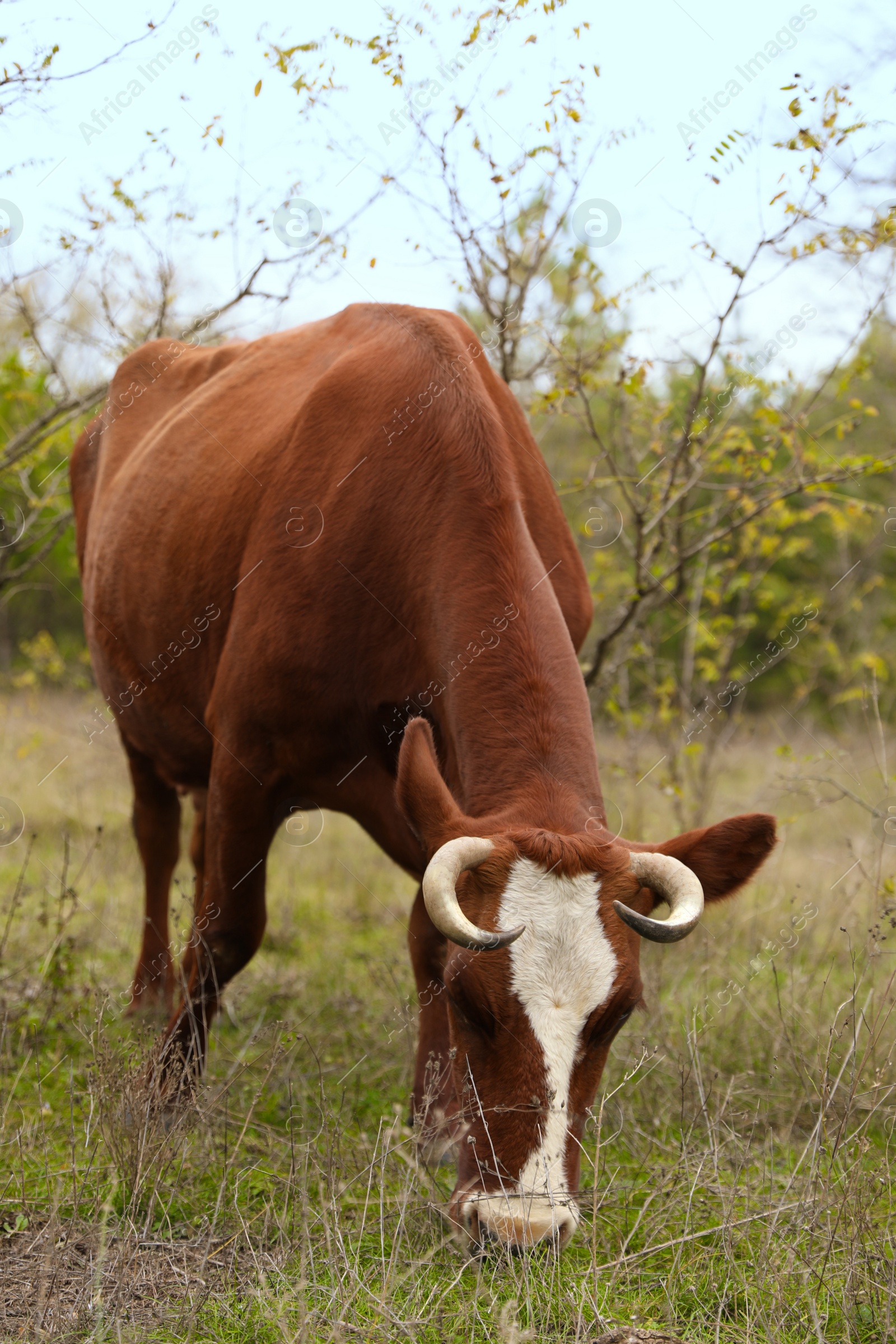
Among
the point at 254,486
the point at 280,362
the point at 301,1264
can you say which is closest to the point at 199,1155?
the point at 301,1264

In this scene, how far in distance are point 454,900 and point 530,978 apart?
0.88 feet

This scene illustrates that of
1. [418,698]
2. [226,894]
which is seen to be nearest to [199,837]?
[226,894]

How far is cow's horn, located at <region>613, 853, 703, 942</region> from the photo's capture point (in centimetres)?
268

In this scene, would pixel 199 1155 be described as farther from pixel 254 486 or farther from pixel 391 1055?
pixel 254 486

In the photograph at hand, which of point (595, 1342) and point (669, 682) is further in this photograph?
Result: point (669, 682)

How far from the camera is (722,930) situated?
5984 millimetres

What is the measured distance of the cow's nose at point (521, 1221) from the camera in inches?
103

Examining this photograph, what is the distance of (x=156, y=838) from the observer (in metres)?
5.78

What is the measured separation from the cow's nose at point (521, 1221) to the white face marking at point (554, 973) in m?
0.04

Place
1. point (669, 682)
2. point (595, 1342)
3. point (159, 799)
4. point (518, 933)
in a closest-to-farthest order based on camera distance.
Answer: point (595, 1342)
point (518, 933)
point (159, 799)
point (669, 682)

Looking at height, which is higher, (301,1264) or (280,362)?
(280,362)

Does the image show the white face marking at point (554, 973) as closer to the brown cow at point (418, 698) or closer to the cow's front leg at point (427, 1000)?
the brown cow at point (418, 698)

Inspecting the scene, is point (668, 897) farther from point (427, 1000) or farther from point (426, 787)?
point (427, 1000)

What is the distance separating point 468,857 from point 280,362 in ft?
9.54
